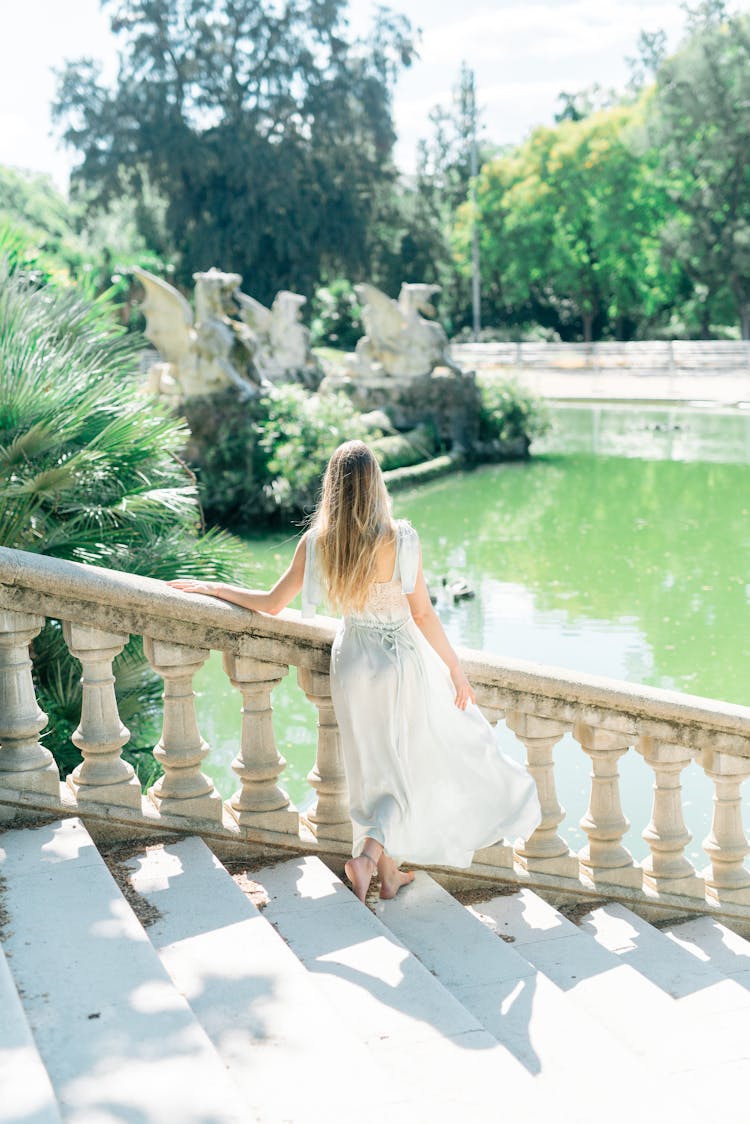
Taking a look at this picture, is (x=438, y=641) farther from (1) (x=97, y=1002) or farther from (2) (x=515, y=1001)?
(1) (x=97, y=1002)

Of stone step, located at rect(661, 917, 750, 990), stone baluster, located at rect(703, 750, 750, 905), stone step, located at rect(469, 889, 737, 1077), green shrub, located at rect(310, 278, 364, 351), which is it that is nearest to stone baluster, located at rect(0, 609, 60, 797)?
stone step, located at rect(469, 889, 737, 1077)

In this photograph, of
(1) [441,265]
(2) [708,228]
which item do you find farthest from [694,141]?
(1) [441,265]

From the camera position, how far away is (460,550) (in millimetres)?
16750

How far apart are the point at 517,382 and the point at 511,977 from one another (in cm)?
2460

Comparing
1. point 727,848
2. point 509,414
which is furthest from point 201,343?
point 727,848

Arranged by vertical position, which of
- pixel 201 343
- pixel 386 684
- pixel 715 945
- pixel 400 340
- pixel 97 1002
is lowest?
pixel 715 945

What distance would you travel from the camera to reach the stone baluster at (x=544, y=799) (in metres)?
3.91

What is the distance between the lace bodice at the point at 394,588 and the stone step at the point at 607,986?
3.21 feet

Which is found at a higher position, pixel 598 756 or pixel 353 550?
pixel 353 550

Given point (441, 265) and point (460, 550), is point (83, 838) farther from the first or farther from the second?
point (441, 265)

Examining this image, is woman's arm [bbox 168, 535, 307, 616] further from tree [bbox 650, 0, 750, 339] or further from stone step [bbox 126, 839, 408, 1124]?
tree [bbox 650, 0, 750, 339]

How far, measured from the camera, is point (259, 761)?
373cm

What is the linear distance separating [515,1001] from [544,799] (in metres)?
1.04

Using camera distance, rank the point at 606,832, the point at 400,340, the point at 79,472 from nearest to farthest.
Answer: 1. the point at 606,832
2. the point at 79,472
3. the point at 400,340
